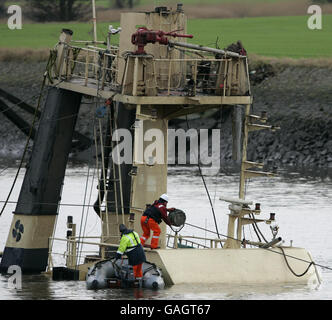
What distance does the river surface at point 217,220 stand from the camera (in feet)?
104

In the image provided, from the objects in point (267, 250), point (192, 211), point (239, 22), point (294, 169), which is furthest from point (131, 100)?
point (239, 22)

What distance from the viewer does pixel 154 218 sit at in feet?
108

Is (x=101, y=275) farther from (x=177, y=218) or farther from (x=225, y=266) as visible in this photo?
(x=225, y=266)

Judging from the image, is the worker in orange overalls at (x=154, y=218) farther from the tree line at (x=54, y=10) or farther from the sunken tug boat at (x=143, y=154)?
the tree line at (x=54, y=10)

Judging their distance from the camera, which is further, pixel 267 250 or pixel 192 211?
pixel 192 211

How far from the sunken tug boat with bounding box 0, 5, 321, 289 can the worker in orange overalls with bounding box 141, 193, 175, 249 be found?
20.2 inches

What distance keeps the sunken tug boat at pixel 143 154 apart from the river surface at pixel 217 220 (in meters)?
0.40

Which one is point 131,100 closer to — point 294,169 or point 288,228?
point 288,228

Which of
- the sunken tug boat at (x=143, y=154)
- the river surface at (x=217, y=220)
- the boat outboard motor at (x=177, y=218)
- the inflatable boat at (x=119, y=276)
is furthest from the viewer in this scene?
the boat outboard motor at (x=177, y=218)

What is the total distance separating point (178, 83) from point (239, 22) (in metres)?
66.9

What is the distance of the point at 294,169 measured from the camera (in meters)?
69.2

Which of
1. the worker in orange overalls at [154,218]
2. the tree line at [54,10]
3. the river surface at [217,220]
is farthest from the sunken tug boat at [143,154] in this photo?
the tree line at [54,10]

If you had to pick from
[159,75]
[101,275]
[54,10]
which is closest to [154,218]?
[101,275]

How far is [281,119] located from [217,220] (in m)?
26.8
